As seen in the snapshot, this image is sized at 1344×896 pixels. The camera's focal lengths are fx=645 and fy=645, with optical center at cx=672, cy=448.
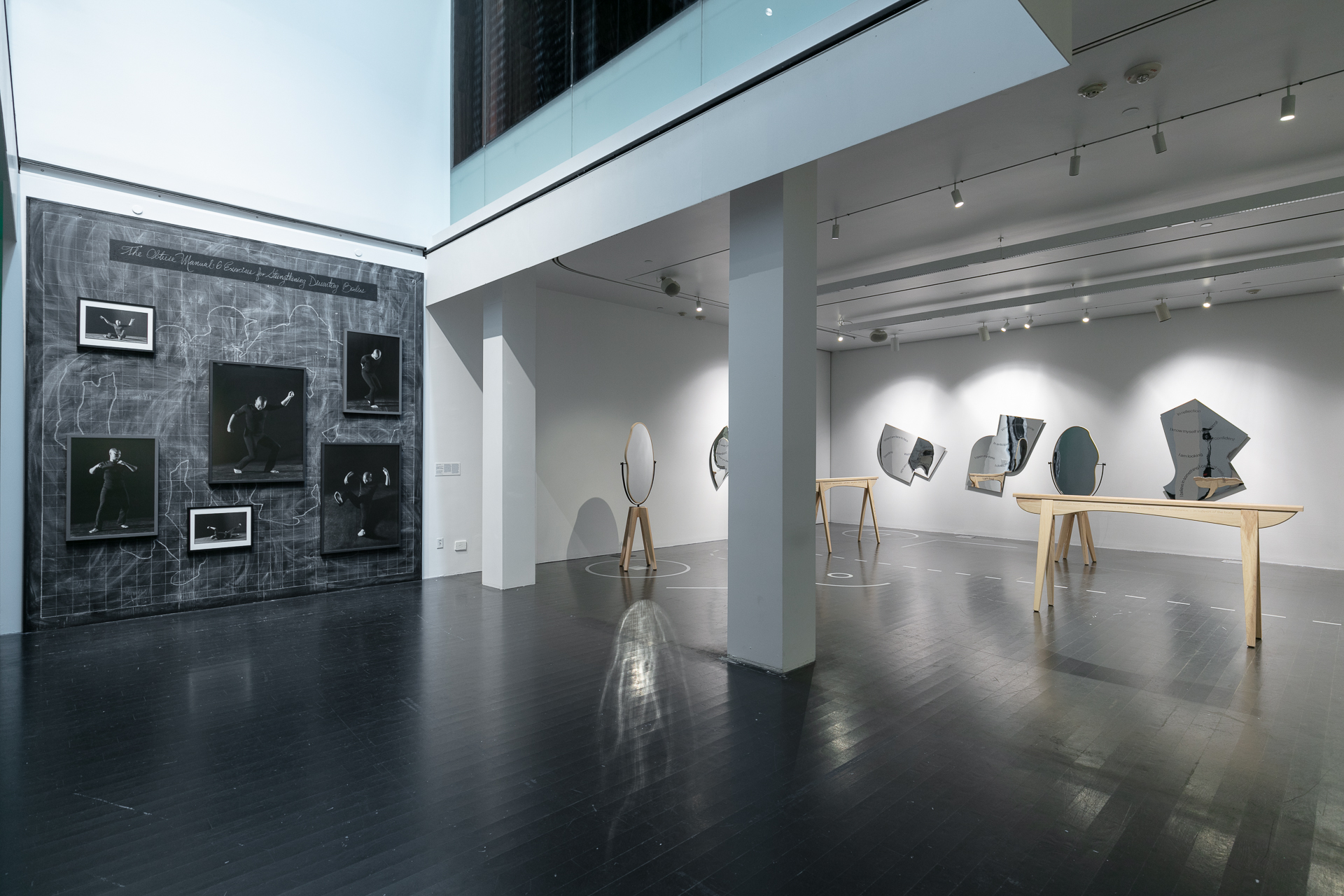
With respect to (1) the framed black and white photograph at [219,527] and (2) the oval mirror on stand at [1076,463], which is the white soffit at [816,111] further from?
(2) the oval mirror on stand at [1076,463]

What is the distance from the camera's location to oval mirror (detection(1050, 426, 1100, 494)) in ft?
31.1

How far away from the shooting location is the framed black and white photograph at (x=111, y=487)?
4.97m

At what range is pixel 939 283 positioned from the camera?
7.44 metres

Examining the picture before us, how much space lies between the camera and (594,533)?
8.49m

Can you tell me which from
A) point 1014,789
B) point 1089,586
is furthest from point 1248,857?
point 1089,586

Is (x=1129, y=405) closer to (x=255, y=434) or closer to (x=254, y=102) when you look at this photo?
(x=255, y=434)

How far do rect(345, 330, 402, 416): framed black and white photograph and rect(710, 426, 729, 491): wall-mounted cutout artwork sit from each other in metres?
4.81

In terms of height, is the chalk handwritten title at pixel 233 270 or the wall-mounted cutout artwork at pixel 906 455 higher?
the chalk handwritten title at pixel 233 270

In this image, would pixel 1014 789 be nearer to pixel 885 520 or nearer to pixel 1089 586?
pixel 1089 586

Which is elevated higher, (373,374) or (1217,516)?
(373,374)

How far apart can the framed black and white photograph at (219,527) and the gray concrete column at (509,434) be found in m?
2.06

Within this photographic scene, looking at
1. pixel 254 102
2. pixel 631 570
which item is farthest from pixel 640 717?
pixel 254 102

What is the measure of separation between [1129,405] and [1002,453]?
184 centimetres

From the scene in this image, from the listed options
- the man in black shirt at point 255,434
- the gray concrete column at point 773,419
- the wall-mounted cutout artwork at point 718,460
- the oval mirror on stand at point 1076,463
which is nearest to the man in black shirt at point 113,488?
the man in black shirt at point 255,434
